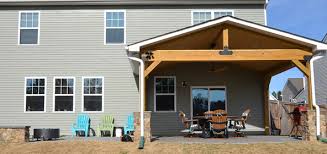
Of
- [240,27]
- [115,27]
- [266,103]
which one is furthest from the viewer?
[115,27]

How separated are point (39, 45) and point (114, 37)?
3086mm

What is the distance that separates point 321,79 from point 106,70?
53.8 ft

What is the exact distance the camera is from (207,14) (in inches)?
666

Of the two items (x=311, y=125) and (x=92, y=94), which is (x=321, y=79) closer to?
(x=311, y=125)

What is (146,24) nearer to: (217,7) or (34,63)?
(217,7)

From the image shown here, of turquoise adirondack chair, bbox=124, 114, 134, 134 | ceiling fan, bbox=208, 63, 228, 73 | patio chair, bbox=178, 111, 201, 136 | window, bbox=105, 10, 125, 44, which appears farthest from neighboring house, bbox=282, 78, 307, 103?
turquoise adirondack chair, bbox=124, 114, 134, 134

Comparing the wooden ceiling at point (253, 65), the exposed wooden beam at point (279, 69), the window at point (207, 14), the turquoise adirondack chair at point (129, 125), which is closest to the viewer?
the exposed wooden beam at point (279, 69)

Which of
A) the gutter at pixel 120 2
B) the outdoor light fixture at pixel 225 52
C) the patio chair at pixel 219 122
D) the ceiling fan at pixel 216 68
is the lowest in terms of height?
the patio chair at pixel 219 122

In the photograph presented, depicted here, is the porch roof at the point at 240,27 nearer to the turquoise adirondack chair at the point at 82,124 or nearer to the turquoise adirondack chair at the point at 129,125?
the turquoise adirondack chair at the point at 129,125

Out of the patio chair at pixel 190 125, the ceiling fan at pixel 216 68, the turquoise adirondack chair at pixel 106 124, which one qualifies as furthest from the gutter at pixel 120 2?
the patio chair at pixel 190 125

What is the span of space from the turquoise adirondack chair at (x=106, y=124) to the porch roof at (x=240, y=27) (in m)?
4.32

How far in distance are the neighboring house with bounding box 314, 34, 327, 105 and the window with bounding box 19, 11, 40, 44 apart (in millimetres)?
17852

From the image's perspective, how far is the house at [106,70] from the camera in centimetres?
1650

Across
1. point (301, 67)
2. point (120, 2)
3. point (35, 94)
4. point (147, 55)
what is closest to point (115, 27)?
point (120, 2)
